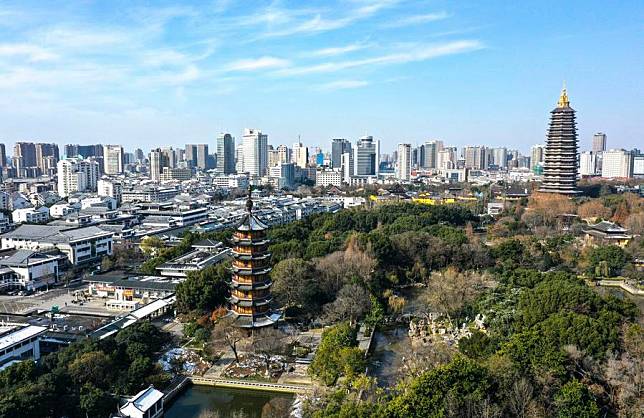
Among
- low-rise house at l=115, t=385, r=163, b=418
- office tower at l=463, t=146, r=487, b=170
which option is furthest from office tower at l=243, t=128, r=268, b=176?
low-rise house at l=115, t=385, r=163, b=418

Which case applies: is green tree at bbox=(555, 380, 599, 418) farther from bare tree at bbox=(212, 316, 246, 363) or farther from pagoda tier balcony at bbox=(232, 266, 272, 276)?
pagoda tier balcony at bbox=(232, 266, 272, 276)

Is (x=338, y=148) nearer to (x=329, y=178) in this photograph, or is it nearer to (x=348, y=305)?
(x=329, y=178)

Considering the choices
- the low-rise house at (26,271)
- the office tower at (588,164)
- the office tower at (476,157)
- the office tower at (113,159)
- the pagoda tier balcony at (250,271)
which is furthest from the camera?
the office tower at (476,157)

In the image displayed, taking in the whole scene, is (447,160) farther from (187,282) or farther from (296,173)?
(187,282)

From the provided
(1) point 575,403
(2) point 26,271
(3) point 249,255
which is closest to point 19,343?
(3) point 249,255

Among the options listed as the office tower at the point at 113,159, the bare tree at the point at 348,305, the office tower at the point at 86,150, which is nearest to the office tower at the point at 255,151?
the office tower at the point at 113,159

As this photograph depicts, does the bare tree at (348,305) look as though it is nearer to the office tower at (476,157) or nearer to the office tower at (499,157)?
the office tower at (476,157)

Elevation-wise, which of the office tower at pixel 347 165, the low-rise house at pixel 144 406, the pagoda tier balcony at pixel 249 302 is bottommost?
the low-rise house at pixel 144 406
